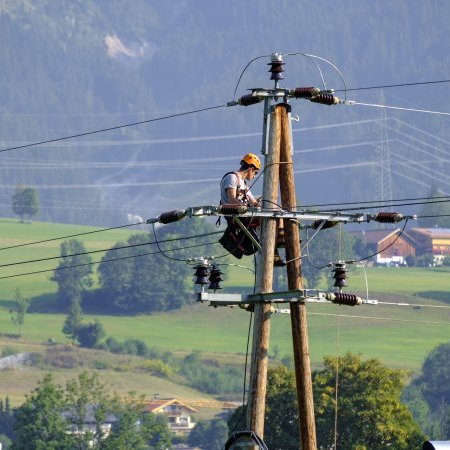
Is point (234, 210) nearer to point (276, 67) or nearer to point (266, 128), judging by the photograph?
point (266, 128)

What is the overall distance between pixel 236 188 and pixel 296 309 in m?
2.04

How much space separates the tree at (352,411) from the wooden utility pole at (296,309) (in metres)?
55.1

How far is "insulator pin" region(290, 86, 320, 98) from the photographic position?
1276 inches

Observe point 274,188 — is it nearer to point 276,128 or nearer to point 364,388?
point 276,128

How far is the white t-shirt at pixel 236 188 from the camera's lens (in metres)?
31.7

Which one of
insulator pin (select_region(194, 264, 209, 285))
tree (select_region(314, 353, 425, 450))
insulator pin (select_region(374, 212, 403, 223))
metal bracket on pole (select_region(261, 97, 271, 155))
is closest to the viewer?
metal bracket on pole (select_region(261, 97, 271, 155))

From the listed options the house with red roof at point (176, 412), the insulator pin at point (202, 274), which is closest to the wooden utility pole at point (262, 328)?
the insulator pin at point (202, 274)

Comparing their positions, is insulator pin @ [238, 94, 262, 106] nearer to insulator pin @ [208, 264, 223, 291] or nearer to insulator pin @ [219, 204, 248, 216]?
insulator pin @ [219, 204, 248, 216]

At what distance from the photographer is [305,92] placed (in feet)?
107

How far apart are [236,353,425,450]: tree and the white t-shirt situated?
2181 inches

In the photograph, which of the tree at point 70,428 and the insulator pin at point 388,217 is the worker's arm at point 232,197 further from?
the tree at point 70,428

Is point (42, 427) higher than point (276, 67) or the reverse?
higher

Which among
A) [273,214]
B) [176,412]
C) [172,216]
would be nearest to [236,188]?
[273,214]

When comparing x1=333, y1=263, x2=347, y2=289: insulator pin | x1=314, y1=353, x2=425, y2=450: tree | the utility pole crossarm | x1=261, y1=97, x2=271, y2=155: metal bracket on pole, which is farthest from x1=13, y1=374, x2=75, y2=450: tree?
x1=261, y1=97, x2=271, y2=155: metal bracket on pole
